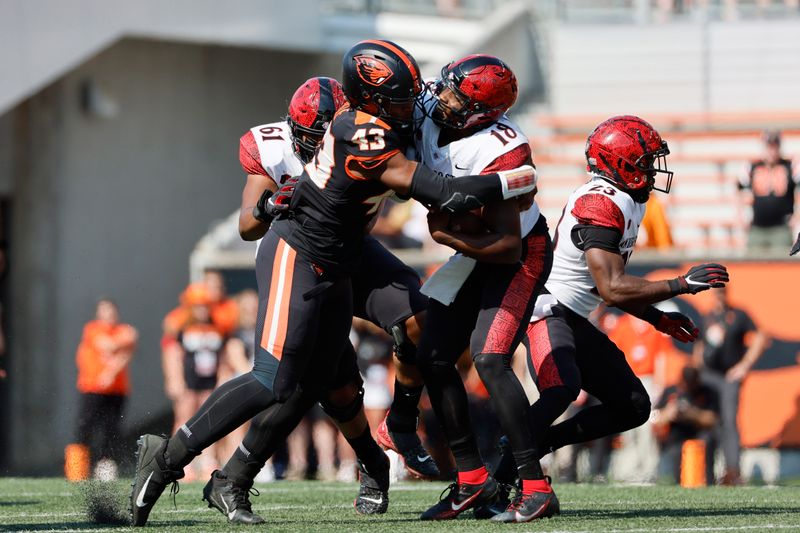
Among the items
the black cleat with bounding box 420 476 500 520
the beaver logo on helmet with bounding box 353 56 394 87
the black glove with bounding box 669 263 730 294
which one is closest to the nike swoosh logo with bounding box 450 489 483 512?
the black cleat with bounding box 420 476 500 520

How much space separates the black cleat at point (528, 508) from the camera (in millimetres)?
5480

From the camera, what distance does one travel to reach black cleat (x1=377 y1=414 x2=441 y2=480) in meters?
6.09

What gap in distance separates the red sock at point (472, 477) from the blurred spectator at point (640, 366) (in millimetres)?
4546

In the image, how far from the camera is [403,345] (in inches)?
240

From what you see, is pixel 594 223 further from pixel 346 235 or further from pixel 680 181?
pixel 680 181

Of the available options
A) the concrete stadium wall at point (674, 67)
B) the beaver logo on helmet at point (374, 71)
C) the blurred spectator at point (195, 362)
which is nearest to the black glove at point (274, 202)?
the beaver logo on helmet at point (374, 71)

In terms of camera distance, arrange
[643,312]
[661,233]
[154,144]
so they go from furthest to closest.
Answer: [154,144] → [661,233] → [643,312]

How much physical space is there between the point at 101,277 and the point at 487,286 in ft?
31.8

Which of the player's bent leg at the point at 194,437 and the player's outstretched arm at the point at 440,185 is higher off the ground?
the player's outstretched arm at the point at 440,185

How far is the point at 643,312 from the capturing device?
19.4 ft

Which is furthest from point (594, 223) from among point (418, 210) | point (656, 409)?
point (418, 210)

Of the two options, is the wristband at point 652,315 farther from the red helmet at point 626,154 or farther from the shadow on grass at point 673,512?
the shadow on grass at point 673,512

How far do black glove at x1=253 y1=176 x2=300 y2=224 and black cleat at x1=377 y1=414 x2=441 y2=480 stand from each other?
1076 millimetres

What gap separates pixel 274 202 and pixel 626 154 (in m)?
1.41
